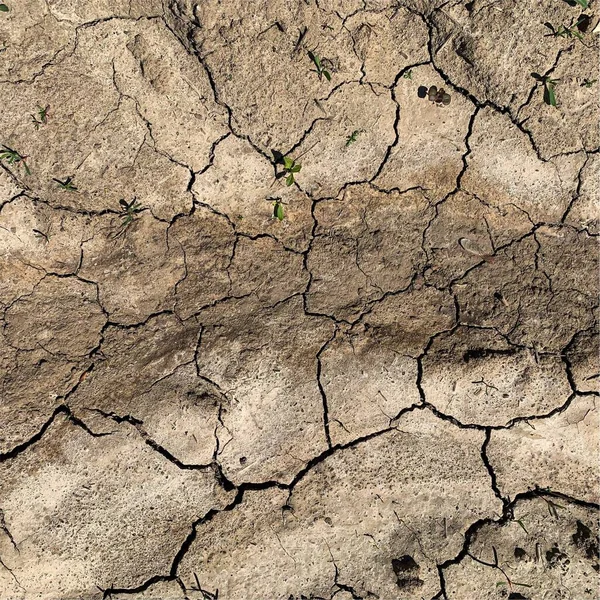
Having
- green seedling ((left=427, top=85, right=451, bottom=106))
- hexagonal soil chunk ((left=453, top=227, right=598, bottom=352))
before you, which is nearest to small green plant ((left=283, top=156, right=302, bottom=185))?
green seedling ((left=427, top=85, right=451, bottom=106))

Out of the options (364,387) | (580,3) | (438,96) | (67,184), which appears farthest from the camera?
(438,96)

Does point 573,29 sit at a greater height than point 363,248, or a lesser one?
greater

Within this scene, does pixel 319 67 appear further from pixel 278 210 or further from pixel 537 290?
pixel 537 290

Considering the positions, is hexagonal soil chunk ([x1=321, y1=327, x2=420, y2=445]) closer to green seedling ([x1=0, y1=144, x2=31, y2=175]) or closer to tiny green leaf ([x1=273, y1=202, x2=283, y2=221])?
tiny green leaf ([x1=273, y1=202, x2=283, y2=221])

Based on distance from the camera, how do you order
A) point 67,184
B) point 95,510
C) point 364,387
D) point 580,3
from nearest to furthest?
point 95,510 → point 364,387 → point 580,3 → point 67,184

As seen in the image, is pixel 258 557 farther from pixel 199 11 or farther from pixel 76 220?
pixel 199 11

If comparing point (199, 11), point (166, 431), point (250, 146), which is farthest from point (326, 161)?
point (166, 431)

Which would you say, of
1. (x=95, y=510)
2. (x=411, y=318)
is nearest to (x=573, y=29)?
(x=411, y=318)
